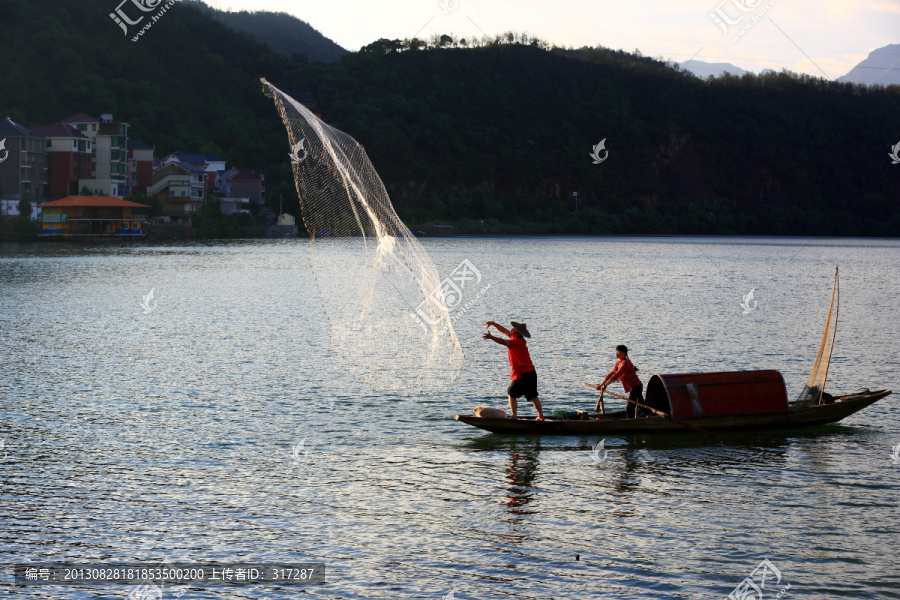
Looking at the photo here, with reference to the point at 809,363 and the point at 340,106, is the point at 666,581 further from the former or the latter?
A: the point at 340,106

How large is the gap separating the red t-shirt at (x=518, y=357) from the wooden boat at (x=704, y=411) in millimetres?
1106

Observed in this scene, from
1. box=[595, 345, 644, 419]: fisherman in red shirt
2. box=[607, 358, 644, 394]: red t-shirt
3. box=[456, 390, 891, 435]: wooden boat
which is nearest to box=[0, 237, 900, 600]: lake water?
box=[456, 390, 891, 435]: wooden boat

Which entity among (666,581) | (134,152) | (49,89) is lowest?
(666,581)

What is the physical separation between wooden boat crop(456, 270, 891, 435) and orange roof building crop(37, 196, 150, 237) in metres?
118

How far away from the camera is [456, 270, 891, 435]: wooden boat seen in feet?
67.6

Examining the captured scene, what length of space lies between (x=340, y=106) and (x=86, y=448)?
181 m

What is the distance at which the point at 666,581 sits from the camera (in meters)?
13.2

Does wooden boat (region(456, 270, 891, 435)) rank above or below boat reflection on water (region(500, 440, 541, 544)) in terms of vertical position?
above

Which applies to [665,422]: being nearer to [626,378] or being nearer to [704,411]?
[704,411]

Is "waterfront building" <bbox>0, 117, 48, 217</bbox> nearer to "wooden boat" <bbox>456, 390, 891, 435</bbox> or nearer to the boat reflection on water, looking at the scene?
"wooden boat" <bbox>456, 390, 891, 435</bbox>

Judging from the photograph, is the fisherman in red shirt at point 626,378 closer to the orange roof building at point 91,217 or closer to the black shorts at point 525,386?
the black shorts at point 525,386

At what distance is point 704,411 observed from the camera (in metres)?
21.0

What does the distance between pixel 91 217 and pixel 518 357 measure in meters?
123

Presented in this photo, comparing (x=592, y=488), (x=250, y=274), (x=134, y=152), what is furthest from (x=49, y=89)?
(x=592, y=488)
